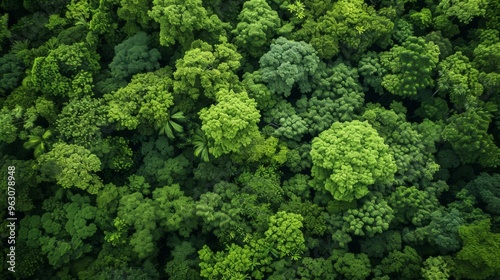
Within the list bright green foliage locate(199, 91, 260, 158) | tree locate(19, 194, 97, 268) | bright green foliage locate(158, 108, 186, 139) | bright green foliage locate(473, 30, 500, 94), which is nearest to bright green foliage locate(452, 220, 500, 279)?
bright green foliage locate(473, 30, 500, 94)

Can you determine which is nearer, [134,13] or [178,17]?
[178,17]

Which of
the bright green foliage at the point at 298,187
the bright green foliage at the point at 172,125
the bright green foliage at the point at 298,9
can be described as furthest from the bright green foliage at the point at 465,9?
the bright green foliage at the point at 172,125

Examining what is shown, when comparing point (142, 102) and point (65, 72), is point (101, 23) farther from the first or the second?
point (142, 102)

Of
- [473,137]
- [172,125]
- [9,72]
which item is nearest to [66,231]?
[172,125]

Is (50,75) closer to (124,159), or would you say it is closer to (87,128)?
(87,128)

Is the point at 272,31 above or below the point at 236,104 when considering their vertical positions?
above

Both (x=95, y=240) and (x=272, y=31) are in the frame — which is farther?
(x=272, y=31)

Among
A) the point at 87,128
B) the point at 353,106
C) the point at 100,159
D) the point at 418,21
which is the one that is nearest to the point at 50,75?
the point at 87,128
